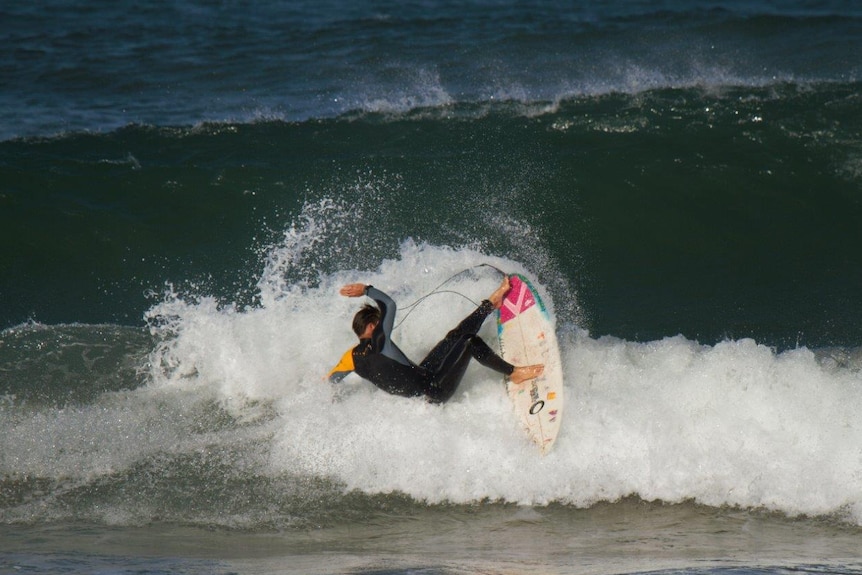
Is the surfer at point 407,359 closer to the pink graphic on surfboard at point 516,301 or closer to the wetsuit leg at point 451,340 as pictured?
the wetsuit leg at point 451,340

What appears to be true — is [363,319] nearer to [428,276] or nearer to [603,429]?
[428,276]

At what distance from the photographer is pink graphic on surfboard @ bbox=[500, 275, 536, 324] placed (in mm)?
7984

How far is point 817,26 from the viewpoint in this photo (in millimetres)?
15461

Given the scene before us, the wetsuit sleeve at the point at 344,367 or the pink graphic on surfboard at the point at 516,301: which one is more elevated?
the pink graphic on surfboard at the point at 516,301

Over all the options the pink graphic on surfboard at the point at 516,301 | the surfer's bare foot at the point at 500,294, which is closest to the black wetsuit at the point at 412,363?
the surfer's bare foot at the point at 500,294

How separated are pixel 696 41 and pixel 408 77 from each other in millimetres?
4830

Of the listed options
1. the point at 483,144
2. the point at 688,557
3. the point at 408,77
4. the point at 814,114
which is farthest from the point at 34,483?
the point at 814,114

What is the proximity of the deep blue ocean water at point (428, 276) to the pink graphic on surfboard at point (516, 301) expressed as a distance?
1.62 ft

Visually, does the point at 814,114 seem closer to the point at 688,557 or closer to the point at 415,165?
the point at 415,165

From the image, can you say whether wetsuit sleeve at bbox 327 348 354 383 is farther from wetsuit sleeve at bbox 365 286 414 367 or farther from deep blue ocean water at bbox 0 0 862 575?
deep blue ocean water at bbox 0 0 862 575

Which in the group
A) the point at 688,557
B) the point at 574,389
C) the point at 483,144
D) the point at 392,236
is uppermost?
the point at 483,144

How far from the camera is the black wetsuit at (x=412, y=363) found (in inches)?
283

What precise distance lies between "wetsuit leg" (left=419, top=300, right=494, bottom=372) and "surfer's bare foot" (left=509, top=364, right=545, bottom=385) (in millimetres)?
479

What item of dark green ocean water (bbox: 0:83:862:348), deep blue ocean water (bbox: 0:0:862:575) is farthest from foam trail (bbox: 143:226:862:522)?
dark green ocean water (bbox: 0:83:862:348)
